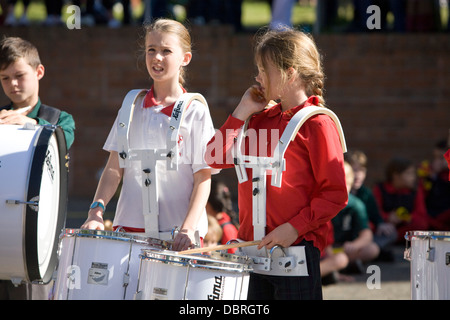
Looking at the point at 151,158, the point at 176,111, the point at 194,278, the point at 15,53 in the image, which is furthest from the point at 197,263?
the point at 15,53

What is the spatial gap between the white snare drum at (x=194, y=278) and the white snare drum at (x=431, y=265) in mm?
780

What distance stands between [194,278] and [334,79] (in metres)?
7.73

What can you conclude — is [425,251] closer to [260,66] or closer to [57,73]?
[260,66]

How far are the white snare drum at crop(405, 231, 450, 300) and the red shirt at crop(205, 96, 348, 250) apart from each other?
1.25 ft

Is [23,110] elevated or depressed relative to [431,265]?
elevated

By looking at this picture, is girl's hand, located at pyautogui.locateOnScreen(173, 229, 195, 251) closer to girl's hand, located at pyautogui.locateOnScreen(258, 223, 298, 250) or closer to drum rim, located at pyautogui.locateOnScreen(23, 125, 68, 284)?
girl's hand, located at pyautogui.locateOnScreen(258, 223, 298, 250)

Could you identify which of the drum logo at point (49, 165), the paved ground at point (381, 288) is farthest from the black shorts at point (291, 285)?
the paved ground at point (381, 288)

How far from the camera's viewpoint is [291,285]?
3.32 metres

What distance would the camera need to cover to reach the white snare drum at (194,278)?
10.1ft

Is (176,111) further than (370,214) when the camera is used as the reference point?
No

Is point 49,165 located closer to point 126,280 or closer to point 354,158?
point 126,280

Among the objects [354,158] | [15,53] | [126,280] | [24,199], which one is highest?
[15,53]

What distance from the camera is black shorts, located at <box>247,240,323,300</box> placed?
332 centimetres

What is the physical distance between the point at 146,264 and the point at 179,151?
758 millimetres
